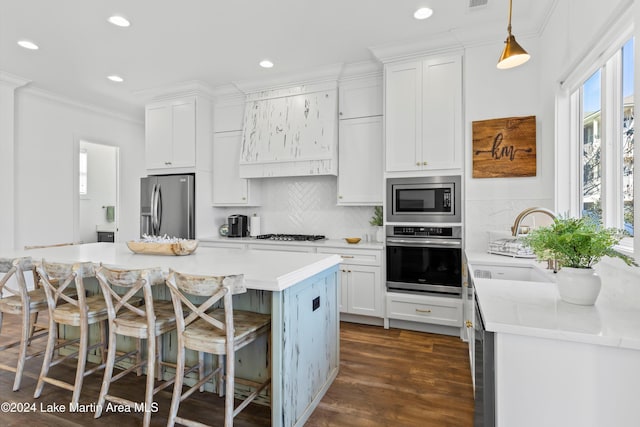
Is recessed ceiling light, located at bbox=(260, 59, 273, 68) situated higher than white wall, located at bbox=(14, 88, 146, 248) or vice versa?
recessed ceiling light, located at bbox=(260, 59, 273, 68)

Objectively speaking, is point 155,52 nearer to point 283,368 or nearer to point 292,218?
point 292,218

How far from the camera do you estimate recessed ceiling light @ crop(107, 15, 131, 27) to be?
280 centimetres

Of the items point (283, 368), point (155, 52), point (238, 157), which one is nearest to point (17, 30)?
point (155, 52)

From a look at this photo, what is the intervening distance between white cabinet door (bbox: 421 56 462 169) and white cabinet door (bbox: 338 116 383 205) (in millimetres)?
565

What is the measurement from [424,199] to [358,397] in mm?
1950

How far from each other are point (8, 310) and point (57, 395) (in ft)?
2.15

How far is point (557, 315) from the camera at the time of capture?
3.80 ft

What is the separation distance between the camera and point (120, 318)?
193cm

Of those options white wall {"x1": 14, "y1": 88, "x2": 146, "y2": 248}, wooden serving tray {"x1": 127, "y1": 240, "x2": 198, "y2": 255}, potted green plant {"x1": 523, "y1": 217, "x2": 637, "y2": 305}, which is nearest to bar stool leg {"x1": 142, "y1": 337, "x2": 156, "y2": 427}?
wooden serving tray {"x1": 127, "y1": 240, "x2": 198, "y2": 255}

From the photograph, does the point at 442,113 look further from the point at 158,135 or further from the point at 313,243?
the point at 158,135

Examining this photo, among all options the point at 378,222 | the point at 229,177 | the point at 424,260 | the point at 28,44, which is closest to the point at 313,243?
the point at 378,222

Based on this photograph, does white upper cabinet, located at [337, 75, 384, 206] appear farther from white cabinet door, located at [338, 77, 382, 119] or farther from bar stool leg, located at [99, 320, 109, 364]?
bar stool leg, located at [99, 320, 109, 364]

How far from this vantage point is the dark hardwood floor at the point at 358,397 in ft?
6.32

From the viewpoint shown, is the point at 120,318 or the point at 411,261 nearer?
the point at 120,318
